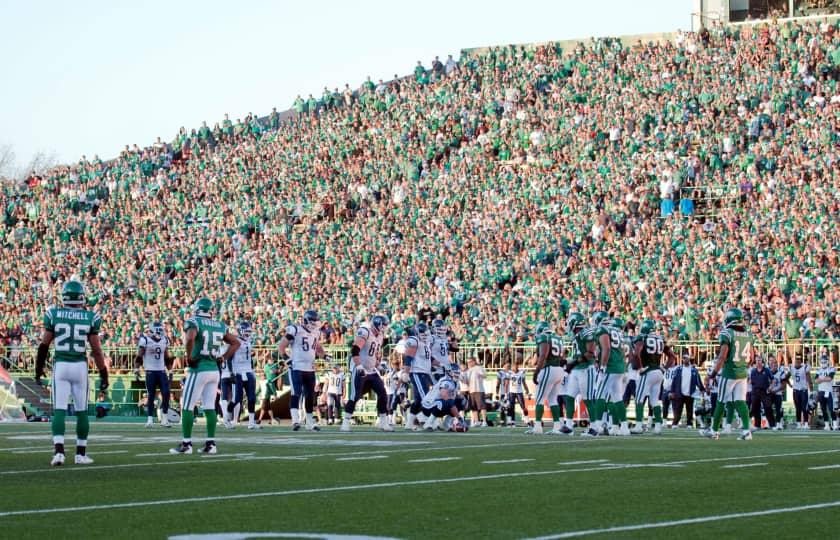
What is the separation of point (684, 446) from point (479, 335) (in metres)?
15.1

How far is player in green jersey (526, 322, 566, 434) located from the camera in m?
21.0

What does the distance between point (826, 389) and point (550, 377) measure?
7410 millimetres

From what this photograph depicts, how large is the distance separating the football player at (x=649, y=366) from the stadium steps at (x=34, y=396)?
1403 centimetres

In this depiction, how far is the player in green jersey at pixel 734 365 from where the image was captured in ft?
63.1

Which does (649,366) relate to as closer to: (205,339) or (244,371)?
(244,371)

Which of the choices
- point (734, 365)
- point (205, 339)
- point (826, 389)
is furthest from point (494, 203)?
point (205, 339)

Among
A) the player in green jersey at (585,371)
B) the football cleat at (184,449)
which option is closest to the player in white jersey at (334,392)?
the player in green jersey at (585,371)

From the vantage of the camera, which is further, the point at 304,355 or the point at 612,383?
the point at 304,355

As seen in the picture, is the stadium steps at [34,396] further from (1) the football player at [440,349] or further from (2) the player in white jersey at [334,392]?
(1) the football player at [440,349]

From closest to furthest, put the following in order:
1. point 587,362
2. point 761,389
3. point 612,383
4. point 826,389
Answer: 1. point 612,383
2. point 587,362
3. point 761,389
4. point 826,389

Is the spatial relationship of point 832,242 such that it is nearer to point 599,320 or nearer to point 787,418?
point 787,418

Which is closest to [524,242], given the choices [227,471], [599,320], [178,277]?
[178,277]

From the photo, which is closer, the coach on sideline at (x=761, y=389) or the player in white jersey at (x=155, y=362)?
the player in white jersey at (x=155, y=362)

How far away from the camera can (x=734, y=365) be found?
1927cm
